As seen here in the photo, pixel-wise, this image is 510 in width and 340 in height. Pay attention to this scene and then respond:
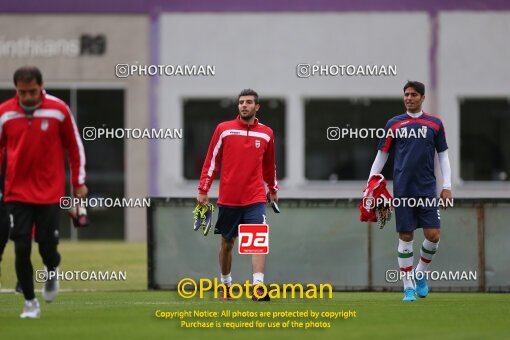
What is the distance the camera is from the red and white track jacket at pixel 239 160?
14375 mm

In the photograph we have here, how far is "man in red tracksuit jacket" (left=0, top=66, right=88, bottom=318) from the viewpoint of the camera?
11797 mm

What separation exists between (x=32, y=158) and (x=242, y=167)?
310cm

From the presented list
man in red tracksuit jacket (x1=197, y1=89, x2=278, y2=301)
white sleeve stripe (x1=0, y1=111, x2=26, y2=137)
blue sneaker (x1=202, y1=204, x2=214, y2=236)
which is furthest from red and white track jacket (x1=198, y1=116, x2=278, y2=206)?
white sleeve stripe (x1=0, y1=111, x2=26, y2=137)

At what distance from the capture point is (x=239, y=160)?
14383mm

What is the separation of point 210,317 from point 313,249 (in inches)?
189

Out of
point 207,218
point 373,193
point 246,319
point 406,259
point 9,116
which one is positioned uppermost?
point 9,116

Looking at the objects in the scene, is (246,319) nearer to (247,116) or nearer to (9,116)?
(9,116)

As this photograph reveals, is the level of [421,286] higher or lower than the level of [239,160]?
lower

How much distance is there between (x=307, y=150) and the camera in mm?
31172

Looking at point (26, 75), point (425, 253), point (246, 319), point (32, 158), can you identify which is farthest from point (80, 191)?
point (425, 253)

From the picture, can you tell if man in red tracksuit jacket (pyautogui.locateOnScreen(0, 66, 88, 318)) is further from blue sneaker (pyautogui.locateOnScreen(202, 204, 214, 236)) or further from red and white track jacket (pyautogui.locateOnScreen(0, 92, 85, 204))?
blue sneaker (pyautogui.locateOnScreen(202, 204, 214, 236))

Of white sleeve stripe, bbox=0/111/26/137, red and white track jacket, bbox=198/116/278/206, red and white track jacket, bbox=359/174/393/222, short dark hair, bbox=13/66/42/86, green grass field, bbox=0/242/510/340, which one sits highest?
short dark hair, bbox=13/66/42/86

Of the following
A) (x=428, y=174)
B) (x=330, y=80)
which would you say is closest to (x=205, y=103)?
(x=330, y=80)

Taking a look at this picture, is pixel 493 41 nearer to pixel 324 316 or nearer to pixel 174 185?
pixel 174 185
